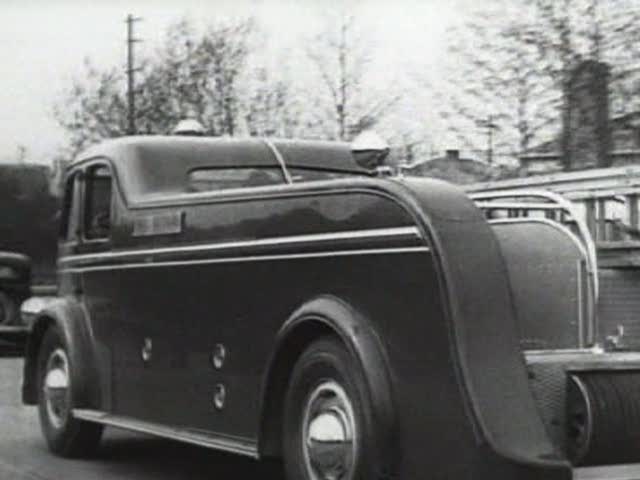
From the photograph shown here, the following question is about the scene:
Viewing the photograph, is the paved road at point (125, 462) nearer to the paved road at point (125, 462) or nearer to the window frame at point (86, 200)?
the paved road at point (125, 462)

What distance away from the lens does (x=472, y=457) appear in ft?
16.5

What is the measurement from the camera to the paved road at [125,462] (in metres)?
7.91

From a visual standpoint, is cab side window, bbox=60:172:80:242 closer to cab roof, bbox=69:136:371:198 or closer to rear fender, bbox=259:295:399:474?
cab roof, bbox=69:136:371:198

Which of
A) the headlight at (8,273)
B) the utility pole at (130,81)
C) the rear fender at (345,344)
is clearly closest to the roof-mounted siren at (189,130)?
the rear fender at (345,344)

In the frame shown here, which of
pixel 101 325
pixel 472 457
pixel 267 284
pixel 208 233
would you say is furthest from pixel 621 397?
→ pixel 101 325

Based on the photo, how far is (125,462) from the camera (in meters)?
8.52

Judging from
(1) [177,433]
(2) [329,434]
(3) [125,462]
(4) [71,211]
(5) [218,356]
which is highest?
(4) [71,211]

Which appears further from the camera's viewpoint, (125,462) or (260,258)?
(125,462)

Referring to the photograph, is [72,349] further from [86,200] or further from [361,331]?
[361,331]

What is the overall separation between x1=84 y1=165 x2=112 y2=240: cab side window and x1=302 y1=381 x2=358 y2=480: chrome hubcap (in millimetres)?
2905

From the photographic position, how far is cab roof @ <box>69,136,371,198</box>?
8.02 meters

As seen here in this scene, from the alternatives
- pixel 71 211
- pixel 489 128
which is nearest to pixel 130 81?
pixel 489 128

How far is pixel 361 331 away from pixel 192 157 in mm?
2863

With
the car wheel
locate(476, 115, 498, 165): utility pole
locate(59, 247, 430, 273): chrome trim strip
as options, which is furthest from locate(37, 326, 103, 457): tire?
locate(476, 115, 498, 165): utility pole
